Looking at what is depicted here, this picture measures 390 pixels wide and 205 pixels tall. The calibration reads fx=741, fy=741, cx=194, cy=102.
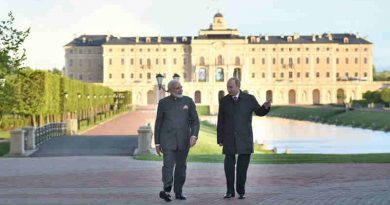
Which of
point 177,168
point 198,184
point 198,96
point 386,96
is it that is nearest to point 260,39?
point 198,96

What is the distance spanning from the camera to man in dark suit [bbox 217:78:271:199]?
35.9 ft

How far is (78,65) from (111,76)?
31.1 feet

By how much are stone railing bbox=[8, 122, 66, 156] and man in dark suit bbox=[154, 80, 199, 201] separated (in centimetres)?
1314

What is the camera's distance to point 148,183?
42.6 ft

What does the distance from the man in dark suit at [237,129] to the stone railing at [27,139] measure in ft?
43.9

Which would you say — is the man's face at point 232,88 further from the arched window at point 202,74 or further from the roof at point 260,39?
the roof at point 260,39

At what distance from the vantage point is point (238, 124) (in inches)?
433

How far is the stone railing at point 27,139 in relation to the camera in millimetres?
23141

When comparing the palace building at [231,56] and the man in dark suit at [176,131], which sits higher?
the palace building at [231,56]

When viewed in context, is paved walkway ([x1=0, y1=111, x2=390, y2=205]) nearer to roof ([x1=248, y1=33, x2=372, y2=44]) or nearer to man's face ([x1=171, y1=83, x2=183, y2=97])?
man's face ([x1=171, y1=83, x2=183, y2=97])

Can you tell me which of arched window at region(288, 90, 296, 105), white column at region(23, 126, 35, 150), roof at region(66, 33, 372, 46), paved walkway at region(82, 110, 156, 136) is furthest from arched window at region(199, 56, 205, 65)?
white column at region(23, 126, 35, 150)

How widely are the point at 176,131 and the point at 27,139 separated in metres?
15.6

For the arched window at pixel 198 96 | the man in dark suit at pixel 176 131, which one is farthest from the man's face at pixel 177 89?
the arched window at pixel 198 96

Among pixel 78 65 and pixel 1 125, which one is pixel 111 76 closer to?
pixel 78 65
